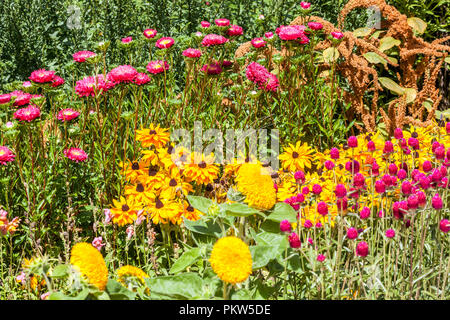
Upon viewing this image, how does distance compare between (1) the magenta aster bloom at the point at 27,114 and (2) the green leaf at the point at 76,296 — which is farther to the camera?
(1) the magenta aster bloom at the point at 27,114

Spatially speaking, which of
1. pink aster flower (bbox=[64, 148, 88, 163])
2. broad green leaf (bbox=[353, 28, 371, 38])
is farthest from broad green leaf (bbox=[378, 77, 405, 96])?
pink aster flower (bbox=[64, 148, 88, 163])

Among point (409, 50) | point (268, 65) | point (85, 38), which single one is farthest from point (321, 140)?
point (85, 38)

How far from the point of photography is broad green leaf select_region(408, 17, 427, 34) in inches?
149

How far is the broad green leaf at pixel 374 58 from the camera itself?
12.0 feet

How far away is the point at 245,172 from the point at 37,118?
1.08 metres

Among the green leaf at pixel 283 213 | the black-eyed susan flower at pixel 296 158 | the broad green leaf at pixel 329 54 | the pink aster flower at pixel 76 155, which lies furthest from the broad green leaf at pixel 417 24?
the pink aster flower at pixel 76 155

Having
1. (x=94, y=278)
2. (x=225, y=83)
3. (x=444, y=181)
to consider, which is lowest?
(x=94, y=278)

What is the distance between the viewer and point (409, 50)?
3744mm

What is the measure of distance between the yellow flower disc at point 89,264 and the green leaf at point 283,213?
0.70 metres

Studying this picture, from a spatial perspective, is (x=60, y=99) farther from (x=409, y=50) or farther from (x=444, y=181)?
(x=409, y=50)

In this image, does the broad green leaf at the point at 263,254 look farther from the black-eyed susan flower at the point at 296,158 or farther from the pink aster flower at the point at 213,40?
the pink aster flower at the point at 213,40

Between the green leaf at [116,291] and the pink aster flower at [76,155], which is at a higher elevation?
the pink aster flower at [76,155]

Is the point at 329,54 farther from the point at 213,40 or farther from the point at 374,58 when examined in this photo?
the point at 213,40

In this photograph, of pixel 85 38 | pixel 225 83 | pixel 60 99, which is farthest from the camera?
pixel 85 38
